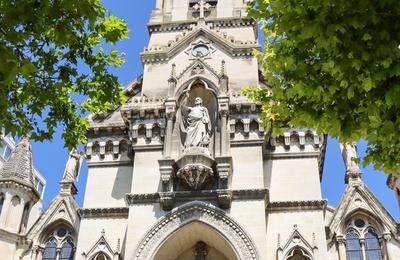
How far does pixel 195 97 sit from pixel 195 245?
712cm

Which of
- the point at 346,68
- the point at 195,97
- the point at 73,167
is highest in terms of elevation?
the point at 195,97

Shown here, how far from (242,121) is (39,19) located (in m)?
13.9

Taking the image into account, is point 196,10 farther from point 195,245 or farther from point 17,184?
point 195,245

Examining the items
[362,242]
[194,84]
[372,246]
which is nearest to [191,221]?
[194,84]

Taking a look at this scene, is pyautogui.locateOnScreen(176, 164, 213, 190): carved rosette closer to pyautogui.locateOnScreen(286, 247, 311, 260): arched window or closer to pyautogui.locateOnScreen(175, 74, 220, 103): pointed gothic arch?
pyautogui.locateOnScreen(175, 74, 220, 103): pointed gothic arch


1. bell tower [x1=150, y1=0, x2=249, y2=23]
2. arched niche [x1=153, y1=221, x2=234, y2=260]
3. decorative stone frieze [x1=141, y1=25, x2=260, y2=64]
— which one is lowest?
arched niche [x1=153, y1=221, x2=234, y2=260]

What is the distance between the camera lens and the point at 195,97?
2627cm

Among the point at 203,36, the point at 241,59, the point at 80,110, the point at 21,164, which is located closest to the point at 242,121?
the point at 241,59

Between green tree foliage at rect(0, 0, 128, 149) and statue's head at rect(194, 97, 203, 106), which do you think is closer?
green tree foliage at rect(0, 0, 128, 149)

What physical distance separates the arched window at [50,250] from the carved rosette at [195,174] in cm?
812

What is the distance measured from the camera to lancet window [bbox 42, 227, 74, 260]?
2605 cm

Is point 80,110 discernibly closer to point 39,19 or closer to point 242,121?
point 39,19

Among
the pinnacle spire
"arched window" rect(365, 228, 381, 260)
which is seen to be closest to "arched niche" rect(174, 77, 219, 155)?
"arched window" rect(365, 228, 381, 260)

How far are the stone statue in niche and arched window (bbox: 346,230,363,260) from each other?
24.9 feet
